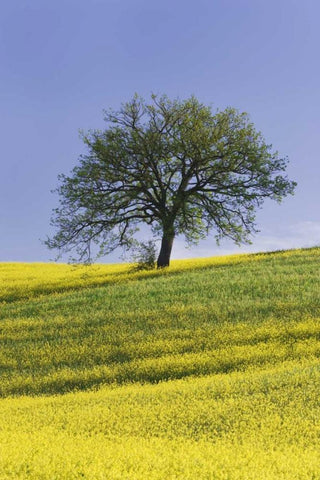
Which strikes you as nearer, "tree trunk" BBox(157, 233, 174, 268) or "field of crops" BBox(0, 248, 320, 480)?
"field of crops" BBox(0, 248, 320, 480)

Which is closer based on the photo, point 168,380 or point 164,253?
point 168,380

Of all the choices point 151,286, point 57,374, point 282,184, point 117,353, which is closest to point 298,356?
point 117,353

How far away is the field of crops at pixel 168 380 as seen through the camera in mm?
7766

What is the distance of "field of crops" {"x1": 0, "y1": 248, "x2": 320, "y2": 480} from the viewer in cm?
777

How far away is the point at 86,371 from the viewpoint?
16.9 m

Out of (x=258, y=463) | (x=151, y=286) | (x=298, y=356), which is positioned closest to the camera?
(x=258, y=463)

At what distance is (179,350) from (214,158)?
959 inches

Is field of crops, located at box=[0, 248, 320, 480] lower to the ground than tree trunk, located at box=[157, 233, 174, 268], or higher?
lower

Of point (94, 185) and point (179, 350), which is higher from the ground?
point (94, 185)

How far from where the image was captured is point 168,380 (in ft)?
51.3

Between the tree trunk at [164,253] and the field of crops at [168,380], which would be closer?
the field of crops at [168,380]

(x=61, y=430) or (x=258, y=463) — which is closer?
(x=258, y=463)

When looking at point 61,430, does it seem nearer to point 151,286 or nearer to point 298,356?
point 298,356

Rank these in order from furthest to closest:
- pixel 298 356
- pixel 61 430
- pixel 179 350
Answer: pixel 179 350
pixel 298 356
pixel 61 430
